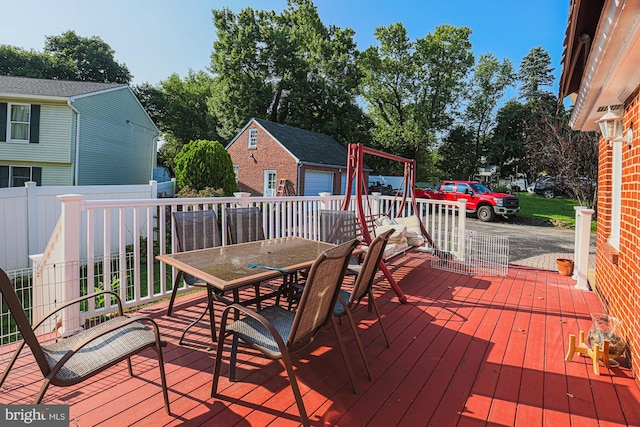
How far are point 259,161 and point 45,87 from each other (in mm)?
10111

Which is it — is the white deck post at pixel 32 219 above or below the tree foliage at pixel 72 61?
below

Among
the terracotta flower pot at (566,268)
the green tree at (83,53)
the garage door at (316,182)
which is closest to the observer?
→ the terracotta flower pot at (566,268)

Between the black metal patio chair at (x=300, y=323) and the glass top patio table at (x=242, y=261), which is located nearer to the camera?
the black metal patio chair at (x=300, y=323)

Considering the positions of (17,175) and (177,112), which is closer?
(17,175)

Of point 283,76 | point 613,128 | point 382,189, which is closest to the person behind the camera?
point 613,128

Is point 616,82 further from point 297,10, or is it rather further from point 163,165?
point 163,165

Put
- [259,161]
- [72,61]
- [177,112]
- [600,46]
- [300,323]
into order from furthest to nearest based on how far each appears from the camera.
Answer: [72,61]
[177,112]
[259,161]
[600,46]
[300,323]

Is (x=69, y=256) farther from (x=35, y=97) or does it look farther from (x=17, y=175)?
(x=17, y=175)

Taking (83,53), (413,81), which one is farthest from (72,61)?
(413,81)

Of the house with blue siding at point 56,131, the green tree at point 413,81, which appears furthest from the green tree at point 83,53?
the green tree at point 413,81

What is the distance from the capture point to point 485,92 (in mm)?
27859

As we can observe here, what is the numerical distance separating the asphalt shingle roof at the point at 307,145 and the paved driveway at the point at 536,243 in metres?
9.54

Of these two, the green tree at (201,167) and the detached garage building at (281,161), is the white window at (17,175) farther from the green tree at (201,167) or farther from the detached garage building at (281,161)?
the detached garage building at (281,161)

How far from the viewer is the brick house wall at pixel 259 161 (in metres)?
18.8
